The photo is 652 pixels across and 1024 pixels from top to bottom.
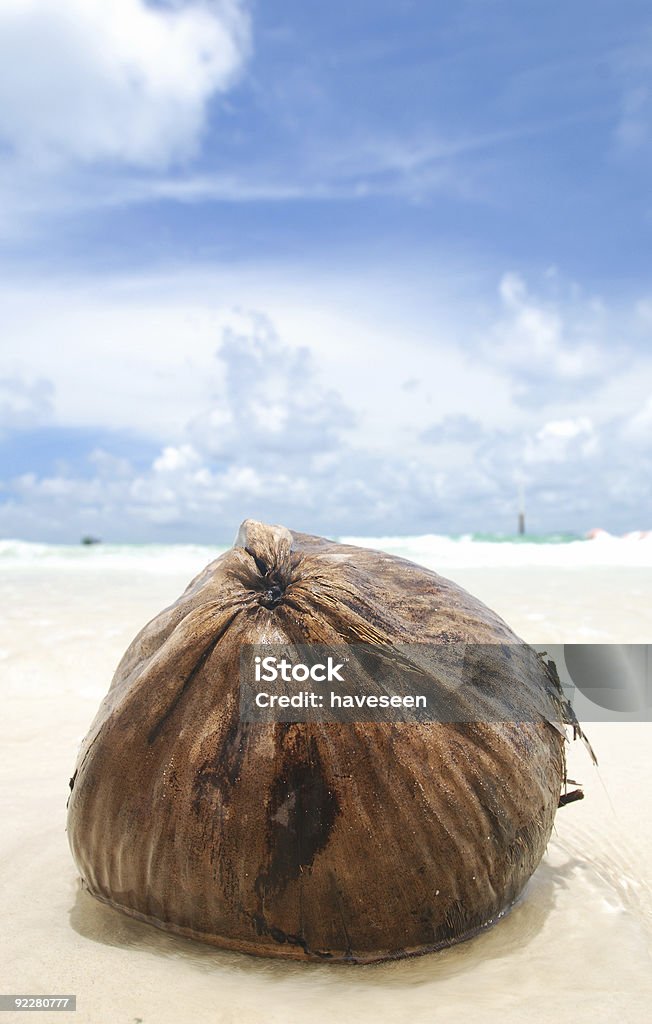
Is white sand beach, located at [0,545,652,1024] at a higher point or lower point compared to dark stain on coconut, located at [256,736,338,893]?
lower

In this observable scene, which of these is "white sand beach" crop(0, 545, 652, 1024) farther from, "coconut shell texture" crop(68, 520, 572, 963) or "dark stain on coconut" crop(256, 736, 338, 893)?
"dark stain on coconut" crop(256, 736, 338, 893)

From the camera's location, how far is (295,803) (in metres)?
1.80

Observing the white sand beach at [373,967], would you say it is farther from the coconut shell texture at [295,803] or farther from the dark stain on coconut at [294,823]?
the dark stain on coconut at [294,823]

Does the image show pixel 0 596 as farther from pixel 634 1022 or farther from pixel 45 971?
pixel 634 1022

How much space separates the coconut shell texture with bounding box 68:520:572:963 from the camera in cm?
181

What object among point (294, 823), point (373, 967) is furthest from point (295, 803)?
point (373, 967)

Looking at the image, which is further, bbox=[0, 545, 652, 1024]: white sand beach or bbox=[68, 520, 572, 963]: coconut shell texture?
bbox=[68, 520, 572, 963]: coconut shell texture

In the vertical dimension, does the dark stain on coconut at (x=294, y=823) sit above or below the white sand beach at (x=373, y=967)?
above

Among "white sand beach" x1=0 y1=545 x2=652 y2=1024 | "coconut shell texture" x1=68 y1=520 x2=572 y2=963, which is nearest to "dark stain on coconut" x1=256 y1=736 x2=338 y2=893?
"coconut shell texture" x1=68 y1=520 x2=572 y2=963

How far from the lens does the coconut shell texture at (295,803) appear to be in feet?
5.94

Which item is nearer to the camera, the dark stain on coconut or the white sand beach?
the white sand beach

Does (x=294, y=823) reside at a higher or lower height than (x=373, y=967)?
higher

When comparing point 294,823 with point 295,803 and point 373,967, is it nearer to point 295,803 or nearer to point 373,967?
point 295,803

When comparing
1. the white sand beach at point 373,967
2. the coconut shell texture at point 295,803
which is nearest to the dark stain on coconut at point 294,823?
the coconut shell texture at point 295,803
